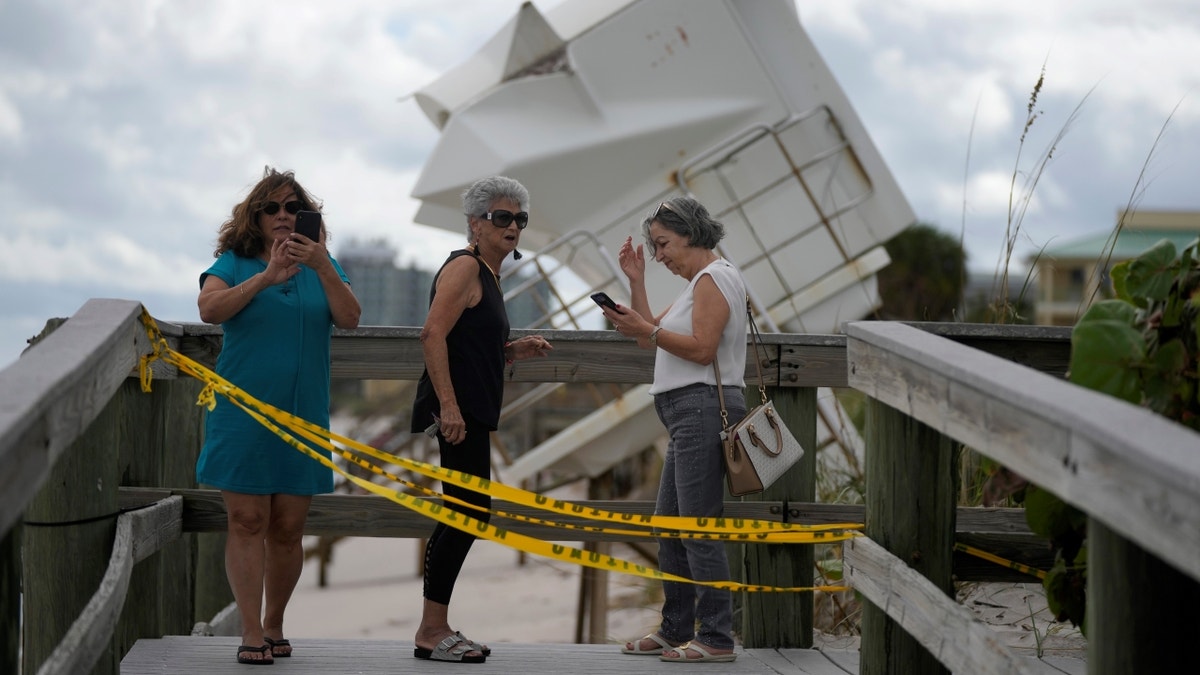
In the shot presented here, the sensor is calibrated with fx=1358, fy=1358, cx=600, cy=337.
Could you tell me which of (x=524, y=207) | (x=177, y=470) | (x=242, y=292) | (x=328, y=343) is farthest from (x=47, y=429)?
(x=177, y=470)

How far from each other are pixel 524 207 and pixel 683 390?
2.63ft

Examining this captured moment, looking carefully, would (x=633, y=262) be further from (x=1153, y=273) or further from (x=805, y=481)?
(x=1153, y=273)

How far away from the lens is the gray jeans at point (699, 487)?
4391 mm

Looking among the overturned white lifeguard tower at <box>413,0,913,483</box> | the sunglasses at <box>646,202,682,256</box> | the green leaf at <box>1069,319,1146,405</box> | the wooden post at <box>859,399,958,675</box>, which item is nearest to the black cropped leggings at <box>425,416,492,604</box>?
the sunglasses at <box>646,202,682,256</box>

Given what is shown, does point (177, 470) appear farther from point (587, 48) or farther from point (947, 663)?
point (587, 48)

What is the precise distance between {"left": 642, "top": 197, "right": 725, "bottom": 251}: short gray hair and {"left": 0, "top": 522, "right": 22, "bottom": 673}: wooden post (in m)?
2.46

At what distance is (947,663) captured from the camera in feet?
9.93

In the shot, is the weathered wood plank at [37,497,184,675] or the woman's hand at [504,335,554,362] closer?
the weathered wood plank at [37,497,184,675]

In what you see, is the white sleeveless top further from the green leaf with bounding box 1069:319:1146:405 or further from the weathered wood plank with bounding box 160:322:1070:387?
the green leaf with bounding box 1069:319:1146:405

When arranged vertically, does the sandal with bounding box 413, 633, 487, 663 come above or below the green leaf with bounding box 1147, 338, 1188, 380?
below

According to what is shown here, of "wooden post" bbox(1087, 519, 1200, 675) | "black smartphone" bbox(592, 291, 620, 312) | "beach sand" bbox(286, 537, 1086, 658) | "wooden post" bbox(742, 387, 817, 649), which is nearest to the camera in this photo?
"wooden post" bbox(1087, 519, 1200, 675)

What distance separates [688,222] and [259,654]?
194cm

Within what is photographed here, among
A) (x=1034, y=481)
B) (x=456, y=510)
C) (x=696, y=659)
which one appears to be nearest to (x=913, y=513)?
(x=1034, y=481)

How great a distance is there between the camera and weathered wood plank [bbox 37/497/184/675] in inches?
111
